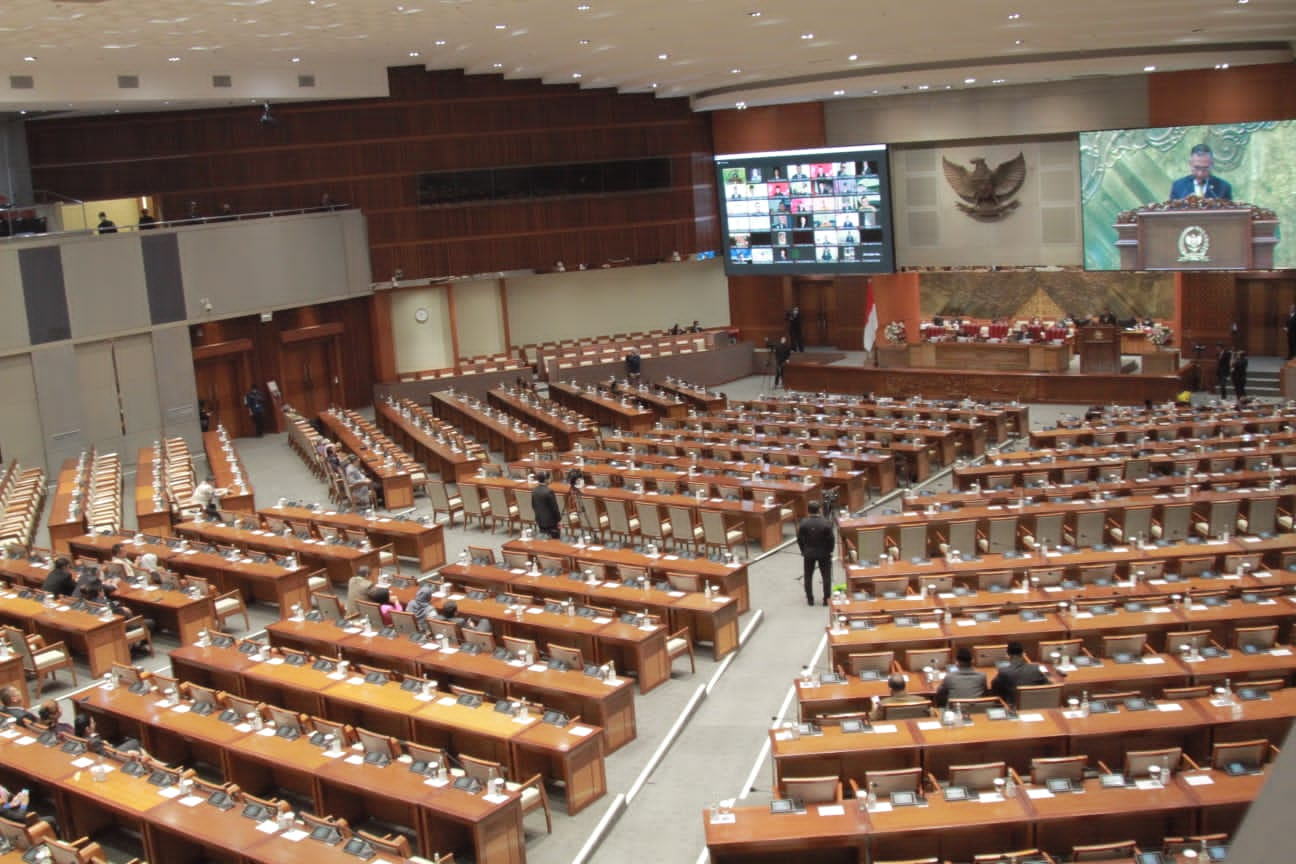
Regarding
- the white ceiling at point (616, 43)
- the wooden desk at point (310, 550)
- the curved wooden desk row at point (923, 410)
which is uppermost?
the white ceiling at point (616, 43)

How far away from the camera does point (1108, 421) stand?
20.3 meters

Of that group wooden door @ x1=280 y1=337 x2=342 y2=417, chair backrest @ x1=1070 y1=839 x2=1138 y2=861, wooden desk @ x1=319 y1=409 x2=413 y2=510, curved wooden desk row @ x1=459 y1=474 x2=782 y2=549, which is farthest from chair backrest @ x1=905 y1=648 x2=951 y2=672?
wooden door @ x1=280 y1=337 x2=342 y2=417

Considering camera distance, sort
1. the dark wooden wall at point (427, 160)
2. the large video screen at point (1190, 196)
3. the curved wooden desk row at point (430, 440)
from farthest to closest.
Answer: the dark wooden wall at point (427, 160) → the large video screen at point (1190, 196) → the curved wooden desk row at point (430, 440)

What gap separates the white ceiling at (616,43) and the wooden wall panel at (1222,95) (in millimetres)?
442

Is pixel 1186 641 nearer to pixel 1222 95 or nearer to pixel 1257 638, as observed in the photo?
pixel 1257 638

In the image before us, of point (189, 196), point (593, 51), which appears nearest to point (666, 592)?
point (593, 51)

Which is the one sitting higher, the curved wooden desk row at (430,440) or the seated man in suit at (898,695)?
the curved wooden desk row at (430,440)

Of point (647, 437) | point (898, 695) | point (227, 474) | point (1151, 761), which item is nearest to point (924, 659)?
point (898, 695)

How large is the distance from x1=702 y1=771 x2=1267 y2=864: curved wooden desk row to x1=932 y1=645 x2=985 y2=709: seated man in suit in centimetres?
147

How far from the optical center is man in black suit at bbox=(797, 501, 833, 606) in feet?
44.7

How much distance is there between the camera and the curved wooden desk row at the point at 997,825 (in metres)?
7.46

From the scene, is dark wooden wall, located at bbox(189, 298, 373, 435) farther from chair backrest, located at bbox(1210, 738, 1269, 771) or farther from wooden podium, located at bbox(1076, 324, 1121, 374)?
chair backrest, located at bbox(1210, 738, 1269, 771)

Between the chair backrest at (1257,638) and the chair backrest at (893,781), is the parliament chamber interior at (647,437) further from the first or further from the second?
the chair backrest at (893,781)

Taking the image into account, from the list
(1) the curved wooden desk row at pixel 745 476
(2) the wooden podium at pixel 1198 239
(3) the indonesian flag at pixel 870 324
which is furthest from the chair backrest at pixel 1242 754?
(3) the indonesian flag at pixel 870 324
